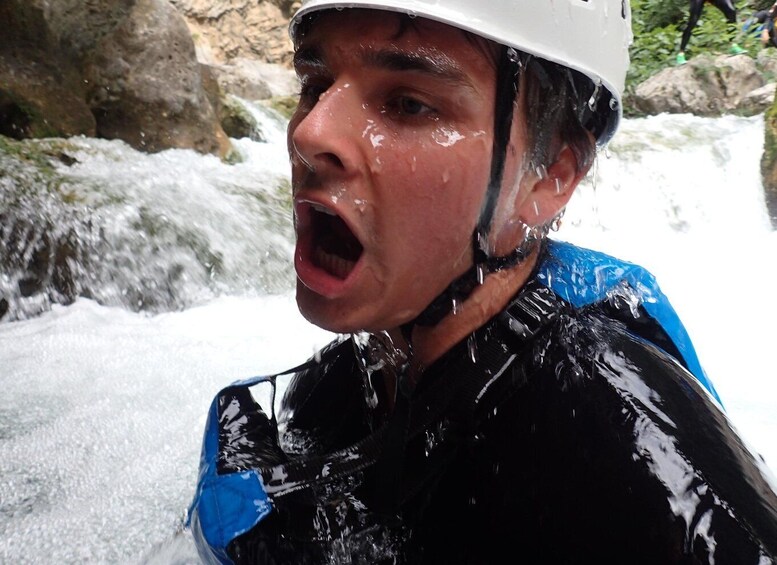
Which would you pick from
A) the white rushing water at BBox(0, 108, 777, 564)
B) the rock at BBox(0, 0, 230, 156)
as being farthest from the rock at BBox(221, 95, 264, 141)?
the rock at BBox(0, 0, 230, 156)

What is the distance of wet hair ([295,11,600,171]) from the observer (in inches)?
45.3

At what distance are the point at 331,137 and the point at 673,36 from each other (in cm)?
1720

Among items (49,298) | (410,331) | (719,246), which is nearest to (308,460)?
(410,331)

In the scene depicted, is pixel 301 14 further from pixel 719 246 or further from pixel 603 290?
pixel 719 246

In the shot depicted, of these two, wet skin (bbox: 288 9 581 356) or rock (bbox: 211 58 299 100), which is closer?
wet skin (bbox: 288 9 581 356)

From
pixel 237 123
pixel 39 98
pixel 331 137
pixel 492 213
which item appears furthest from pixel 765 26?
pixel 331 137

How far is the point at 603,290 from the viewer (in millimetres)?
1333

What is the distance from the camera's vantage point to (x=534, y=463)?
962 mm

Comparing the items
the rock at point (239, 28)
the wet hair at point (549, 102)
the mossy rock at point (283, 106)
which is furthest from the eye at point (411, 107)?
A: the rock at point (239, 28)

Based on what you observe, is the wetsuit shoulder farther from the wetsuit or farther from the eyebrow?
the eyebrow

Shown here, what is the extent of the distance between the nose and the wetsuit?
0.41 meters

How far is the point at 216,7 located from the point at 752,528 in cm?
2022

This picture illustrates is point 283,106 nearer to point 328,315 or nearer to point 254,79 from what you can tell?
point 254,79

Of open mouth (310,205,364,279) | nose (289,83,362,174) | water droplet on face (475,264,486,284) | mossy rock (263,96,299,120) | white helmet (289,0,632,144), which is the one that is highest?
white helmet (289,0,632,144)
